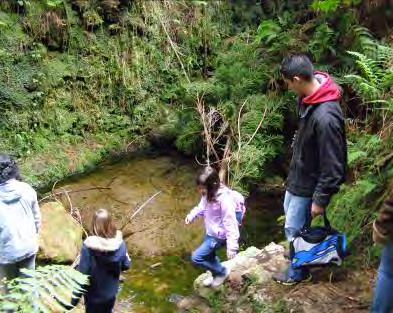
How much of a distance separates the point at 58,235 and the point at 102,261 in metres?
2.95

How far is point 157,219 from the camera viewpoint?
7.70 m

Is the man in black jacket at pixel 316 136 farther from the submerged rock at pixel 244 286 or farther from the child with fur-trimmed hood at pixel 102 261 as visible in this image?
the child with fur-trimmed hood at pixel 102 261

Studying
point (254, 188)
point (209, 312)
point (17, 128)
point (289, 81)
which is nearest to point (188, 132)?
point (254, 188)

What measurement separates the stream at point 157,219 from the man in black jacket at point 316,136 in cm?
264

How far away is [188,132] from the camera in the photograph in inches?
353

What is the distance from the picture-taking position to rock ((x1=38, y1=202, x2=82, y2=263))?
653cm

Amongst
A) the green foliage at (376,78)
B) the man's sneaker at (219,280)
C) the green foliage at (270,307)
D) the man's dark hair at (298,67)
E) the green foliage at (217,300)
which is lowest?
the green foliage at (217,300)

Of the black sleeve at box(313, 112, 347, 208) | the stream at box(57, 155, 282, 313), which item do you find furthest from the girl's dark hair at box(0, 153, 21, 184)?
the black sleeve at box(313, 112, 347, 208)

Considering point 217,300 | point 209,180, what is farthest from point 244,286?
point 209,180

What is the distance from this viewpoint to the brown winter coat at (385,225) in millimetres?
3115

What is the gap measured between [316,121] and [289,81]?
1.15 ft

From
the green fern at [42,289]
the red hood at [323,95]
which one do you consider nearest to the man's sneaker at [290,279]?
the red hood at [323,95]

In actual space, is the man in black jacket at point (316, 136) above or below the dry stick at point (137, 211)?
above

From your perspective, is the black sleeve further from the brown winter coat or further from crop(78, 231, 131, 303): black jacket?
crop(78, 231, 131, 303): black jacket
